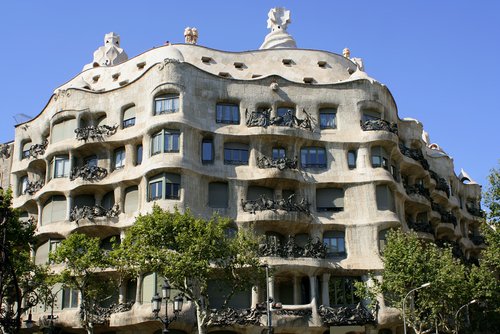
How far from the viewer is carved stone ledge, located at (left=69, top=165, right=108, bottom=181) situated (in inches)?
1844

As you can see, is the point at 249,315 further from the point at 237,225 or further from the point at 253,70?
the point at 253,70

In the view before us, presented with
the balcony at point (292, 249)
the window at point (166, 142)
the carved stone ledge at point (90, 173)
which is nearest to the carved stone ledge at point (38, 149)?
the carved stone ledge at point (90, 173)

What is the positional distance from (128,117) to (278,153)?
34.5ft

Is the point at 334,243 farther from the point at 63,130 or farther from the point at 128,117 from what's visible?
the point at 63,130

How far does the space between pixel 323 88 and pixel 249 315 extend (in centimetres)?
1697

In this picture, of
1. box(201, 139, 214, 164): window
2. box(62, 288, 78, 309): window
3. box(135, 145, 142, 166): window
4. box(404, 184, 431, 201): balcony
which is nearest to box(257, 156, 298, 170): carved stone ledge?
box(201, 139, 214, 164): window

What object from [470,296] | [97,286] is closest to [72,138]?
[97,286]

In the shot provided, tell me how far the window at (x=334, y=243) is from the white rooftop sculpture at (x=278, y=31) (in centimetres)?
1710

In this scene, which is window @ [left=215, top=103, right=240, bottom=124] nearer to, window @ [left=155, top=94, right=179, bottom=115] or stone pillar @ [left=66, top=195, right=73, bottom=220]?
window @ [left=155, top=94, right=179, bottom=115]

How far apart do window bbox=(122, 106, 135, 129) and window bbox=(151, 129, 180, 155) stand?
11.4 ft

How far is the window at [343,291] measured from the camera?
45.4 m

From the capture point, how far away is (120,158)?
1885 inches

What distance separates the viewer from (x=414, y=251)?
41125 mm

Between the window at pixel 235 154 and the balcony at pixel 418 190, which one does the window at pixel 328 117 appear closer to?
the window at pixel 235 154
